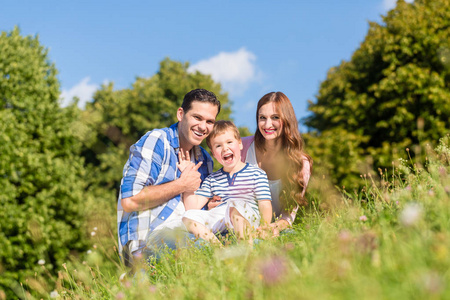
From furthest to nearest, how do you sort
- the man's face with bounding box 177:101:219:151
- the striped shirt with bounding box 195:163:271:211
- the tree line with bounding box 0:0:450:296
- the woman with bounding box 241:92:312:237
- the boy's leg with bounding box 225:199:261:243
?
the tree line with bounding box 0:0:450:296
the woman with bounding box 241:92:312:237
the man's face with bounding box 177:101:219:151
the striped shirt with bounding box 195:163:271:211
the boy's leg with bounding box 225:199:261:243

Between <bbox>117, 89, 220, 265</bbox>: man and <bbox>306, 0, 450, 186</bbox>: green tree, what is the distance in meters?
11.9

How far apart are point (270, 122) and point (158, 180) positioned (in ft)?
5.58

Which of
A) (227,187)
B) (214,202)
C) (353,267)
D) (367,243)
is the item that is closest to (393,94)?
(227,187)

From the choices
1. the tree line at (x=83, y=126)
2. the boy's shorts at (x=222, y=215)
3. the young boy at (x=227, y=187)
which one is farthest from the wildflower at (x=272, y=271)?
the tree line at (x=83, y=126)

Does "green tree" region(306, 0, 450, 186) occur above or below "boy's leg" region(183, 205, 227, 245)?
above

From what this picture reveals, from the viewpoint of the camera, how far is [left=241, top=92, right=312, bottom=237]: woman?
5.46 m

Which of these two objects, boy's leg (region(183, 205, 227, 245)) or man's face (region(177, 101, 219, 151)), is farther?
man's face (region(177, 101, 219, 151))

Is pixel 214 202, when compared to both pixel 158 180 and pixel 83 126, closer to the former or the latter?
pixel 158 180

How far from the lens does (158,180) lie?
5160mm

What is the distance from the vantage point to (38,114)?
14.9 meters

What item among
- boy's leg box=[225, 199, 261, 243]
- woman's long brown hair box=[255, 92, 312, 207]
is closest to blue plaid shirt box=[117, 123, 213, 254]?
boy's leg box=[225, 199, 261, 243]

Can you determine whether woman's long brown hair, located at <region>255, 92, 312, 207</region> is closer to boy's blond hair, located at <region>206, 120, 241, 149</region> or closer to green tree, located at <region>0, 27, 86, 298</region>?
boy's blond hair, located at <region>206, 120, 241, 149</region>

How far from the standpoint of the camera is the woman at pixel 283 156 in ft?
17.9

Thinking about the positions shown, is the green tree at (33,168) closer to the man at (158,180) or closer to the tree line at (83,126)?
the tree line at (83,126)
